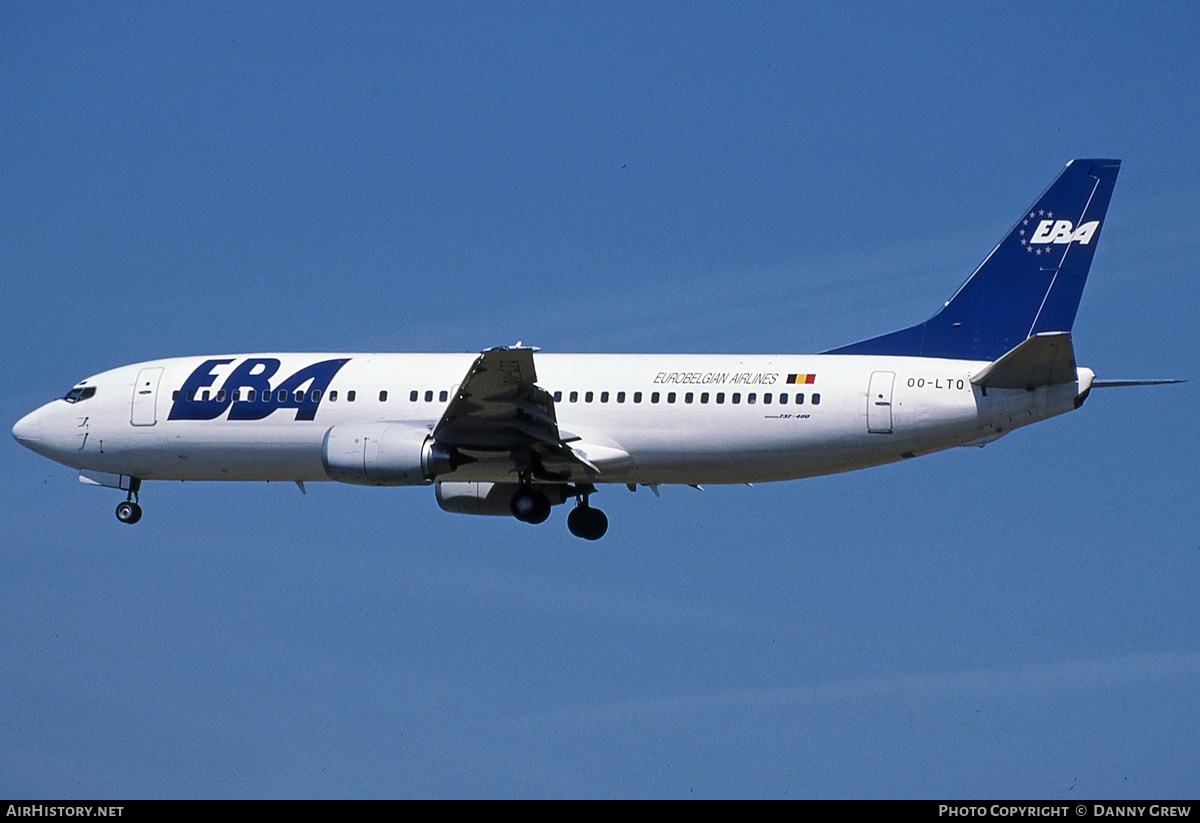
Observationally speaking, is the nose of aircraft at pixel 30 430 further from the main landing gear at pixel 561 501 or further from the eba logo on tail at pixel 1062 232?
the eba logo on tail at pixel 1062 232

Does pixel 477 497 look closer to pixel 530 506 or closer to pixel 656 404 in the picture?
pixel 530 506

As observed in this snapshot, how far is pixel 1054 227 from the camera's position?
4216cm

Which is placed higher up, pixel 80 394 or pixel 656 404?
pixel 80 394

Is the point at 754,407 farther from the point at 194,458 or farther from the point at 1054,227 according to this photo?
the point at 194,458

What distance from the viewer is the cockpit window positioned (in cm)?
4797

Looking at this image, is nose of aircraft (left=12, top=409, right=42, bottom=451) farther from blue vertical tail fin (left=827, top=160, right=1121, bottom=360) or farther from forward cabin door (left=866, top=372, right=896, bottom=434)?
blue vertical tail fin (left=827, top=160, right=1121, bottom=360)

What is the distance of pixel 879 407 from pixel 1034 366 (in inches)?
149

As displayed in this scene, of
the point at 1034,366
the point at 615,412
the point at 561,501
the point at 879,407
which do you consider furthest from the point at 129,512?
the point at 1034,366

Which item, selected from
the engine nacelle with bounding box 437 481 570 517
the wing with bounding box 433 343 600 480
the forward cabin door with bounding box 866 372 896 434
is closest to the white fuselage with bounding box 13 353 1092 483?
the forward cabin door with bounding box 866 372 896 434

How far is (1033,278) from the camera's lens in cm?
4203

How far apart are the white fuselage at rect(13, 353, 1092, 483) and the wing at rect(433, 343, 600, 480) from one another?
59 centimetres

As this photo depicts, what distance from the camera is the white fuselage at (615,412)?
135 ft

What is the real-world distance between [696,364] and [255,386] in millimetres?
11340
